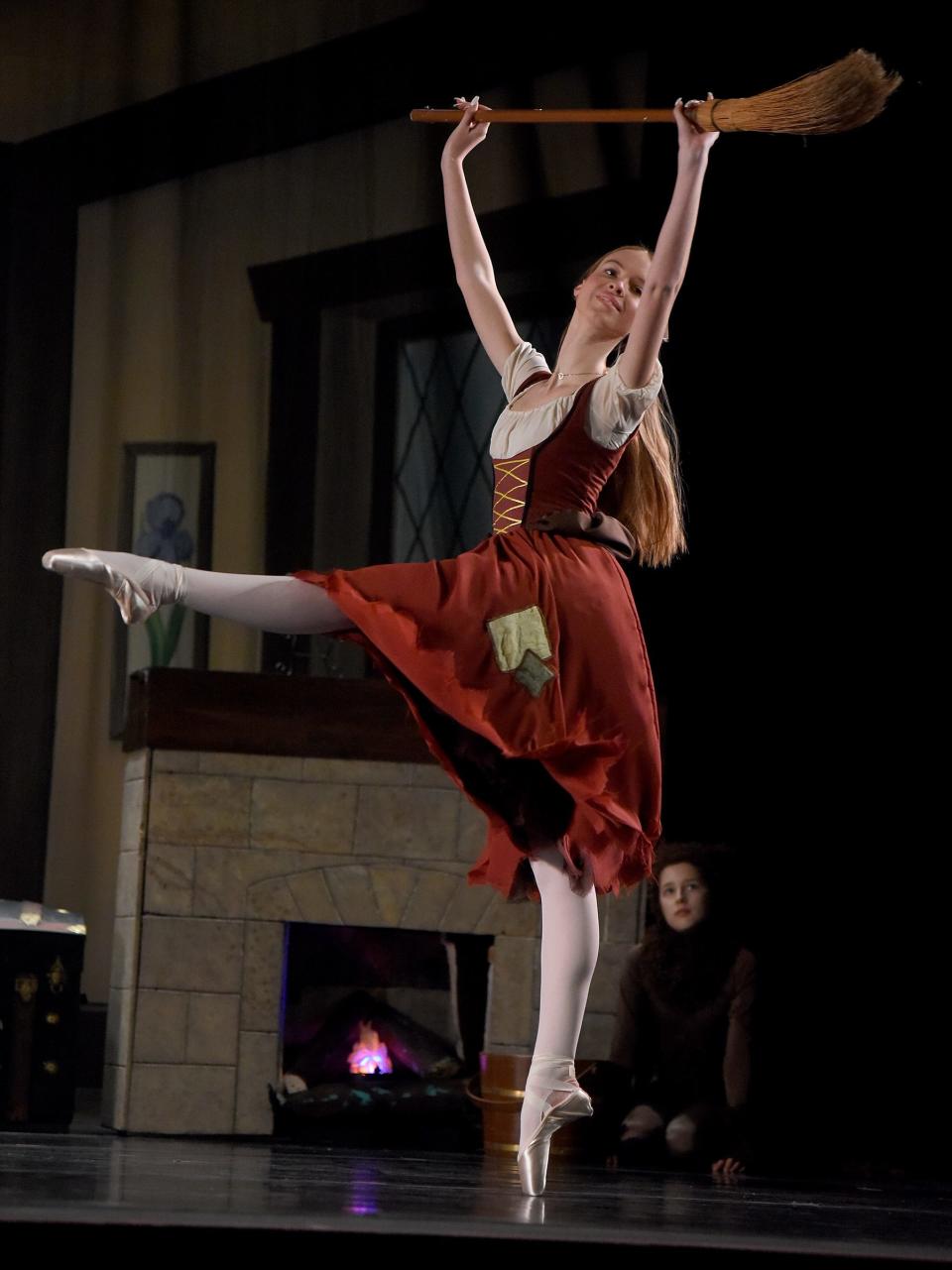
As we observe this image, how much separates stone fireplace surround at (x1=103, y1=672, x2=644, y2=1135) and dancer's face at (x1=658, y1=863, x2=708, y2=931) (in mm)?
413

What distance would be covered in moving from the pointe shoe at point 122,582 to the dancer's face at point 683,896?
2223mm

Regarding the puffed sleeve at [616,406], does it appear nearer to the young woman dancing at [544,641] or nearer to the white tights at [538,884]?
the young woman dancing at [544,641]

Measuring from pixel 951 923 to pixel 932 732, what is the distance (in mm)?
500

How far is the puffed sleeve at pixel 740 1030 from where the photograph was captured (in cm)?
410

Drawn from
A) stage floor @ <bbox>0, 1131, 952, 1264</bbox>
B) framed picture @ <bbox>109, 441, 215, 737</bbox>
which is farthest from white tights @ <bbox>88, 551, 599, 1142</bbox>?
framed picture @ <bbox>109, 441, 215, 737</bbox>

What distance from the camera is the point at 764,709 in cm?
459

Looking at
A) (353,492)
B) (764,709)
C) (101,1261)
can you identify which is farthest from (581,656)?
(353,492)

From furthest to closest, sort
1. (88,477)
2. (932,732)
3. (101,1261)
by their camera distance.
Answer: (88,477)
(932,732)
(101,1261)

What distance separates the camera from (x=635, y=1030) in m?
4.29

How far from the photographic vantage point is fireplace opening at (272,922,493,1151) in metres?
4.47

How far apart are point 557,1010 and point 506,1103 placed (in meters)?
1.76

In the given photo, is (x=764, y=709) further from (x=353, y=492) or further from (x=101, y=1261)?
(x=101, y=1261)

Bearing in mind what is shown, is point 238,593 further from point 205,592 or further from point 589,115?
point 589,115

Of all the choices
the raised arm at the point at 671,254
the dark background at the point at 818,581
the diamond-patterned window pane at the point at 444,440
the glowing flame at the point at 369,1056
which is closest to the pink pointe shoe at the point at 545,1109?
the raised arm at the point at 671,254
